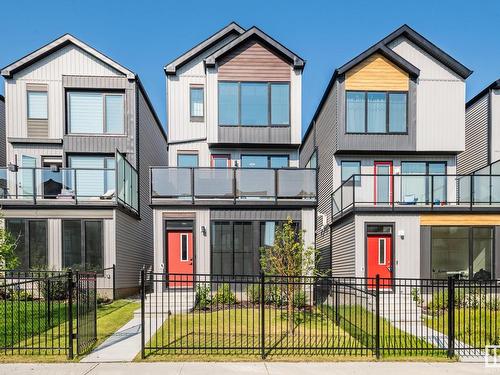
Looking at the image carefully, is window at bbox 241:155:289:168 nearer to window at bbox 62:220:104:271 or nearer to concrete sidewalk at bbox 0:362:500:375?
window at bbox 62:220:104:271

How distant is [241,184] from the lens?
13.6 m

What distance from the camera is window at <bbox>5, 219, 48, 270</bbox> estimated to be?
13844 millimetres

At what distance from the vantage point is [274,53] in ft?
51.2

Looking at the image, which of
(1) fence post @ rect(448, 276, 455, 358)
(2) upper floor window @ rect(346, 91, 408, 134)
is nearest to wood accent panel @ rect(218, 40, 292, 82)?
(2) upper floor window @ rect(346, 91, 408, 134)

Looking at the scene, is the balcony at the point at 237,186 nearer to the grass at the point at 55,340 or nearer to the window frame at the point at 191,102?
the window frame at the point at 191,102

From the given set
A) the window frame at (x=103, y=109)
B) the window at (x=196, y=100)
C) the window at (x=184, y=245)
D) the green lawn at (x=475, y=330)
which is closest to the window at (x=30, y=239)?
the window frame at (x=103, y=109)

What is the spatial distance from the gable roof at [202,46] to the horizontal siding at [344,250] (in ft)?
32.7

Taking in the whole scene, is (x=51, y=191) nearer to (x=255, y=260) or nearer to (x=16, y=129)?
(x=16, y=129)

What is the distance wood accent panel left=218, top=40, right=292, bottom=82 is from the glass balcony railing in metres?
4.48

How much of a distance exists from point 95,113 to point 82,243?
20.4 ft

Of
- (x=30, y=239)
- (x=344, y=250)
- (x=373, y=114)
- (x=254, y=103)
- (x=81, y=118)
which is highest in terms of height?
(x=254, y=103)

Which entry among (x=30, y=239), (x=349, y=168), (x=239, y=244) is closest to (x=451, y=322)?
(x=239, y=244)

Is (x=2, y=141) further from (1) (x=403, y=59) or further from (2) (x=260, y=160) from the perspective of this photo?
(1) (x=403, y=59)

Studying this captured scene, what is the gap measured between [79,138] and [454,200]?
1598 centimetres
